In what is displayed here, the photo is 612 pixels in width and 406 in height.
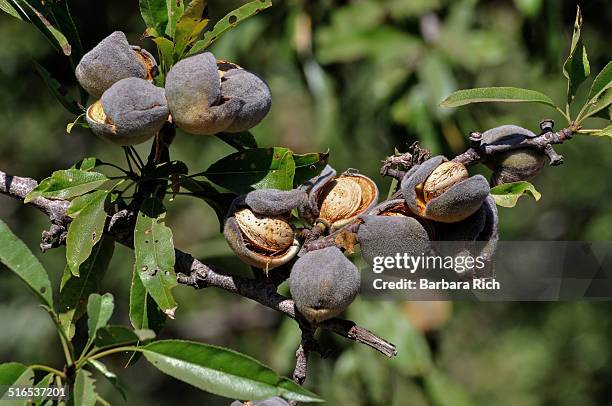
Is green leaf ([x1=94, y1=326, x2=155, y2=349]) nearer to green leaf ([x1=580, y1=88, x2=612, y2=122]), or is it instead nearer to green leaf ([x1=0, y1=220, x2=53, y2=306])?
green leaf ([x1=0, y1=220, x2=53, y2=306])

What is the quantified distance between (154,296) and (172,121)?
221mm

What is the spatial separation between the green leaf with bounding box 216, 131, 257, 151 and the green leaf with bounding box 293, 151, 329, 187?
3.0 inches

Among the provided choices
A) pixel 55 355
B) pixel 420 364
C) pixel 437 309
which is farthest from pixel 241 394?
pixel 55 355

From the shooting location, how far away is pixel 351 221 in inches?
37.2

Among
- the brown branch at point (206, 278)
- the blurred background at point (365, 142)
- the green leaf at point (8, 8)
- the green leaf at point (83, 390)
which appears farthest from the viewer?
the blurred background at point (365, 142)

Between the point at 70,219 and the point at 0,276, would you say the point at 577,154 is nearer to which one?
the point at 0,276

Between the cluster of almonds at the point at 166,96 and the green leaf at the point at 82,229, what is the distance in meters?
0.10

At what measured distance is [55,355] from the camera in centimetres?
266

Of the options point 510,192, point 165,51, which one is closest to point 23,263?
point 165,51

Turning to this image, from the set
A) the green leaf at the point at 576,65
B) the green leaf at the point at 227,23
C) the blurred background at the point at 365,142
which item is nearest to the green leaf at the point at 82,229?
the green leaf at the point at 227,23

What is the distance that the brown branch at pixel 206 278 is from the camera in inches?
34.7

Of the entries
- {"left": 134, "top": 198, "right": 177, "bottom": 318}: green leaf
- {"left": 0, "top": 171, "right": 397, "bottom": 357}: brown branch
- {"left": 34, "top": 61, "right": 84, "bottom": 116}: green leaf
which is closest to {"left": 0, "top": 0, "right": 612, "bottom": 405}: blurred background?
{"left": 34, "top": 61, "right": 84, "bottom": 116}: green leaf

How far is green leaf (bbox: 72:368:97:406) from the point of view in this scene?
2.53 ft

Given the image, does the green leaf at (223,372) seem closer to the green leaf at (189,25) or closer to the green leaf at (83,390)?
the green leaf at (83,390)
